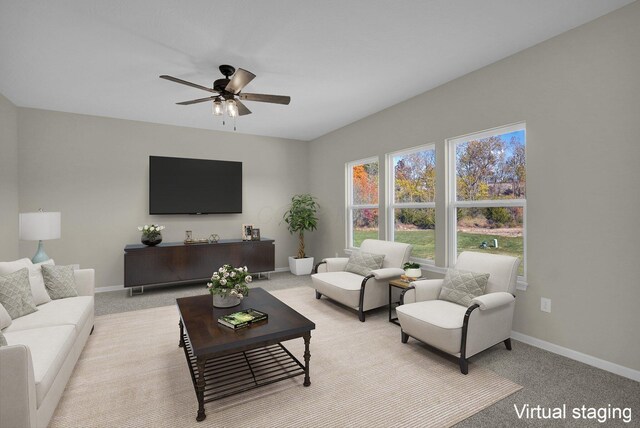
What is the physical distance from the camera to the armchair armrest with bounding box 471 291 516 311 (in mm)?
2559

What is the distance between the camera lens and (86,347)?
302 cm

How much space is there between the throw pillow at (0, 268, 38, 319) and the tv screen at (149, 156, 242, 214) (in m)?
2.86

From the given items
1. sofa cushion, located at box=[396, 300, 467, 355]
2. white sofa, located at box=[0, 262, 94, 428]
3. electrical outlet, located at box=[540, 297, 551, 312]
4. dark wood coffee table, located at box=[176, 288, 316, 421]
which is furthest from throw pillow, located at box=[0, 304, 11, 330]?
electrical outlet, located at box=[540, 297, 551, 312]

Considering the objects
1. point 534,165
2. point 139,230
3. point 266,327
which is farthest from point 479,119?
point 139,230

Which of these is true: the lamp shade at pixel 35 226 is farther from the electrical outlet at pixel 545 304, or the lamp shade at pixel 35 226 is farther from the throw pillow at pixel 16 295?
the electrical outlet at pixel 545 304

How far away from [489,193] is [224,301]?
3.08 metres

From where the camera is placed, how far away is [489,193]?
11.6ft

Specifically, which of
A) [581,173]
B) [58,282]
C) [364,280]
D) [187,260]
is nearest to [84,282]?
[58,282]

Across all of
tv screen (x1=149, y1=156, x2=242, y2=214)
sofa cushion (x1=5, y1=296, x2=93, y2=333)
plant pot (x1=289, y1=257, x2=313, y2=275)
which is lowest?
plant pot (x1=289, y1=257, x2=313, y2=275)

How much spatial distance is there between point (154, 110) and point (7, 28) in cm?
218

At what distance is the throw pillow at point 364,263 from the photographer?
165 inches

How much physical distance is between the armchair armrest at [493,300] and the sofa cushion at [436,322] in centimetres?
20

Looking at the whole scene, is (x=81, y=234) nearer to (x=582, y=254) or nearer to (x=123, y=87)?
(x=123, y=87)

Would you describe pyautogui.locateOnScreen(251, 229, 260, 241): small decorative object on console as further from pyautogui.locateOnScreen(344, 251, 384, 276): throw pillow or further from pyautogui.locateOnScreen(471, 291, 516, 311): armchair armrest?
pyautogui.locateOnScreen(471, 291, 516, 311): armchair armrest
